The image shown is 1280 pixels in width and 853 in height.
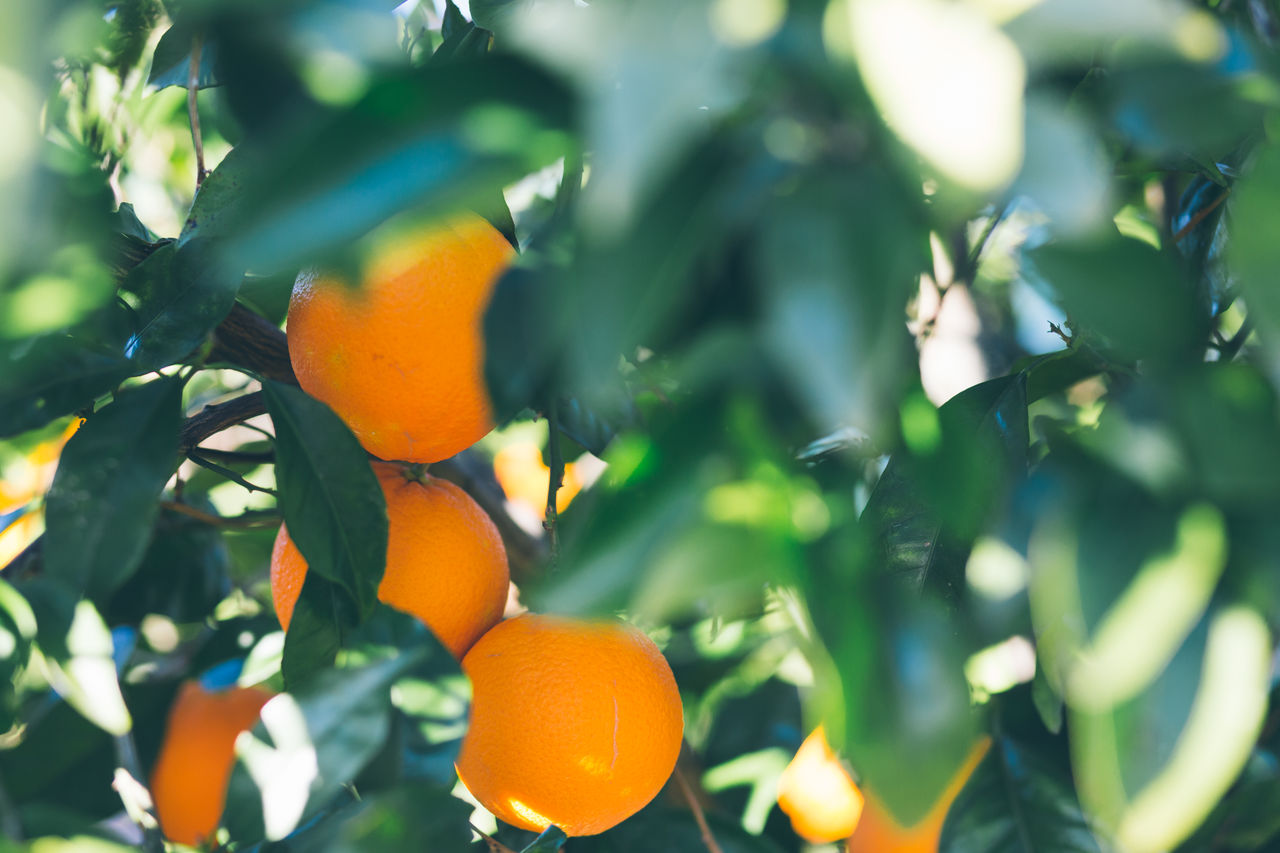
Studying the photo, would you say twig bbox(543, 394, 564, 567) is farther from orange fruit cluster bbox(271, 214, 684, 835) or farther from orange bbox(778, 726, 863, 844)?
orange bbox(778, 726, 863, 844)

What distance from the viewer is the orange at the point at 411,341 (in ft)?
1.68

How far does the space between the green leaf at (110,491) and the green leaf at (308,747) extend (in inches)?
4.2

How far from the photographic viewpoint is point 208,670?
0.83 meters

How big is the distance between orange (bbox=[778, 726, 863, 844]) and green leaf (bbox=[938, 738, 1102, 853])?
0.48ft

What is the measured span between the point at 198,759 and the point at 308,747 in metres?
0.39

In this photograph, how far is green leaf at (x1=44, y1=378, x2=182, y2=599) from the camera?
44 cm

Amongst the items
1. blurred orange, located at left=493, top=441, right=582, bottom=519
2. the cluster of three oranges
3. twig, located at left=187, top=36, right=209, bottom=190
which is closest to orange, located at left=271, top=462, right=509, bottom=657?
the cluster of three oranges

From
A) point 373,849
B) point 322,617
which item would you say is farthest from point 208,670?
point 373,849

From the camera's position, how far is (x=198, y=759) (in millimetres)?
715

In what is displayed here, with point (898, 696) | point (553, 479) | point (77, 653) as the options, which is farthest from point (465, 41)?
point (898, 696)

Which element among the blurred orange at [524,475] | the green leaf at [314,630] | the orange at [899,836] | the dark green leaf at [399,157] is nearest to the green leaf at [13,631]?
the green leaf at [314,630]

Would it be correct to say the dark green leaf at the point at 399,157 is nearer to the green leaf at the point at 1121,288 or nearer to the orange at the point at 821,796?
the green leaf at the point at 1121,288

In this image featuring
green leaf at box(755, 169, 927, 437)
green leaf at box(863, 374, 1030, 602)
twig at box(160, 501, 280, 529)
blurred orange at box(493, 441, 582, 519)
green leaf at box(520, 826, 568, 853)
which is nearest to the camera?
green leaf at box(755, 169, 927, 437)

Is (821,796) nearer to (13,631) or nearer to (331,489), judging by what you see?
(331,489)
